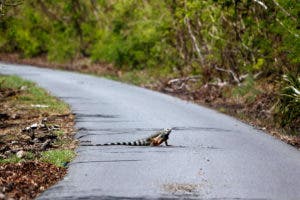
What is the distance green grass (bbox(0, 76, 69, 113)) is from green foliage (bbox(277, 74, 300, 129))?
7.19 meters

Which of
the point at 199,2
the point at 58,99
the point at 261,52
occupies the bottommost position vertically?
the point at 58,99

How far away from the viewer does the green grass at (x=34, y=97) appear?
23.7 meters

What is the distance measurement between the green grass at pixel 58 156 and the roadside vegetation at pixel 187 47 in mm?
5643

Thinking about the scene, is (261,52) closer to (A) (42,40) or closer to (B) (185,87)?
(B) (185,87)

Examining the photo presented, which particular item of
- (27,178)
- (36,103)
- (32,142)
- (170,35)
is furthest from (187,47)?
(27,178)

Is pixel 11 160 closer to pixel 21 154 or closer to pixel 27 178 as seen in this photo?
pixel 21 154

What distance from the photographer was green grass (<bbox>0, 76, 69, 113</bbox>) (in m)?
23.7

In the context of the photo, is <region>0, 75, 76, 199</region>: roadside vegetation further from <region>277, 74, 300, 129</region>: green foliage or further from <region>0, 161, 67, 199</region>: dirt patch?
<region>277, 74, 300, 129</region>: green foliage

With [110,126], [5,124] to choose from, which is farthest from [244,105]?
[5,124]

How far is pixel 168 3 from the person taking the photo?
35750 mm

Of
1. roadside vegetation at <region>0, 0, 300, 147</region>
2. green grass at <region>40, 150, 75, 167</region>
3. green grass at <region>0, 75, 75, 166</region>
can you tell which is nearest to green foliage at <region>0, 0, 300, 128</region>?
roadside vegetation at <region>0, 0, 300, 147</region>

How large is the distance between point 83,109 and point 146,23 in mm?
17199

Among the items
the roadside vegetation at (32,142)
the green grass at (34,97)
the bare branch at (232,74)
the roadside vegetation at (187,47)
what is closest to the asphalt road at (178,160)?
the roadside vegetation at (32,142)

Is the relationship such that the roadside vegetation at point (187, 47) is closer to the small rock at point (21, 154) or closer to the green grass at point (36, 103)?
the green grass at point (36, 103)
